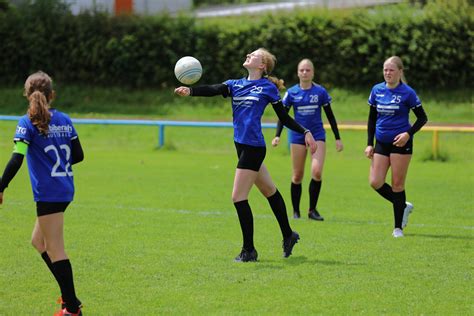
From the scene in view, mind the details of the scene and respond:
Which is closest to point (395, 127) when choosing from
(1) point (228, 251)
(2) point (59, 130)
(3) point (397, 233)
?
(3) point (397, 233)

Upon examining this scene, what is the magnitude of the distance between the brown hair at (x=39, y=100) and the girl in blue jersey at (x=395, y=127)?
4.99 metres

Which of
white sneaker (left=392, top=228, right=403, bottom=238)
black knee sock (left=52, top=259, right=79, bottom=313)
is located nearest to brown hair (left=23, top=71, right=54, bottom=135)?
black knee sock (left=52, top=259, right=79, bottom=313)

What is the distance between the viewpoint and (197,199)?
45.2ft

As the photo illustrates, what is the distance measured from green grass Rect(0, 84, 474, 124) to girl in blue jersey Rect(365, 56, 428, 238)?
644 inches

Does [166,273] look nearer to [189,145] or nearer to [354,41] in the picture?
[189,145]

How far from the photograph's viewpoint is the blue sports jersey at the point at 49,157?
21.0ft

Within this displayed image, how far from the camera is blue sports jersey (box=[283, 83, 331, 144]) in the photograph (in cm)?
1199

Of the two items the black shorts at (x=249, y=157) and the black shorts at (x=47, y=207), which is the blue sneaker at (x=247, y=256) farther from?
the black shorts at (x=47, y=207)

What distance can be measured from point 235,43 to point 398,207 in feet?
69.0

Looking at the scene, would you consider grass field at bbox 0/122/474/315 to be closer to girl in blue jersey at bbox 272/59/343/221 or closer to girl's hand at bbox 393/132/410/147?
girl in blue jersey at bbox 272/59/343/221

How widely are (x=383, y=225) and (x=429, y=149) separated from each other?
31.4ft

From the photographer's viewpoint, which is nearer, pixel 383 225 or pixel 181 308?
pixel 181 308

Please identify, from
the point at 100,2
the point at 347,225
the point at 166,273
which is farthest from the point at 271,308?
the point at 100,2

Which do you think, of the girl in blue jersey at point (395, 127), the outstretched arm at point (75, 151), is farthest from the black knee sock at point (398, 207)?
the outstretched arm at point (75, 151)
